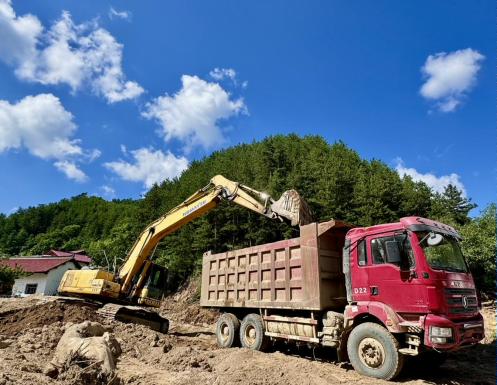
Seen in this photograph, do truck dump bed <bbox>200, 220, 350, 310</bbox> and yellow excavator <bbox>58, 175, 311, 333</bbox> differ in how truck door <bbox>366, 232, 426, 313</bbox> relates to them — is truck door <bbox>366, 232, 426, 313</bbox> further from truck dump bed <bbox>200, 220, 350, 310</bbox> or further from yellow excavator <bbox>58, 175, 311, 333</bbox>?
yellow excavator <bbox>58, 175, 311, 333</bbox>

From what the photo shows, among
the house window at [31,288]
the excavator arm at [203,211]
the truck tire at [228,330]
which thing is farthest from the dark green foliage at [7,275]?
the truck tire at [228,330]

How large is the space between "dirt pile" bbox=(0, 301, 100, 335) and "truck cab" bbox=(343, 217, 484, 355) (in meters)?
8.87

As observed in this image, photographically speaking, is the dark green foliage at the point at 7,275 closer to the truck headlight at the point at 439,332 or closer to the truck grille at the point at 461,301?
the truck headlight at the point at 439,332

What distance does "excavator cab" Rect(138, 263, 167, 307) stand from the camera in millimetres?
14055

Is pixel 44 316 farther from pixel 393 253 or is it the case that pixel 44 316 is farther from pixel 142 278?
pixel 393 253

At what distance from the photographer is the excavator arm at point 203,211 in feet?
30.9

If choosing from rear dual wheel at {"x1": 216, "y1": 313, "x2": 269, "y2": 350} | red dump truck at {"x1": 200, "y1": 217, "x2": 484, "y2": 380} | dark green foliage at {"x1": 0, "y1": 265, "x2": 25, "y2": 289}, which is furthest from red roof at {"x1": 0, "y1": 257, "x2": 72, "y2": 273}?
red dump truck at {"x1": 200, "y1": 217, "x2": 484, "y2": 380}

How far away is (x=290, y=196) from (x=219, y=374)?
4452mm

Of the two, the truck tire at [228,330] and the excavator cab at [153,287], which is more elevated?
the excavator cab at [153,287]

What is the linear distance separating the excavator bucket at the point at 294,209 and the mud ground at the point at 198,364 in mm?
3213

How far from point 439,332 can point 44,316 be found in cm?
1127

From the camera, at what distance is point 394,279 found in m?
7.04

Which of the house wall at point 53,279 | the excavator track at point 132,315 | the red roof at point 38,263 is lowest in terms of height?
the excavator track at point 132,315

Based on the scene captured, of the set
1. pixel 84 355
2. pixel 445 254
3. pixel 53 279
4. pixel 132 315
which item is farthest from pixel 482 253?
pixel 53 279
